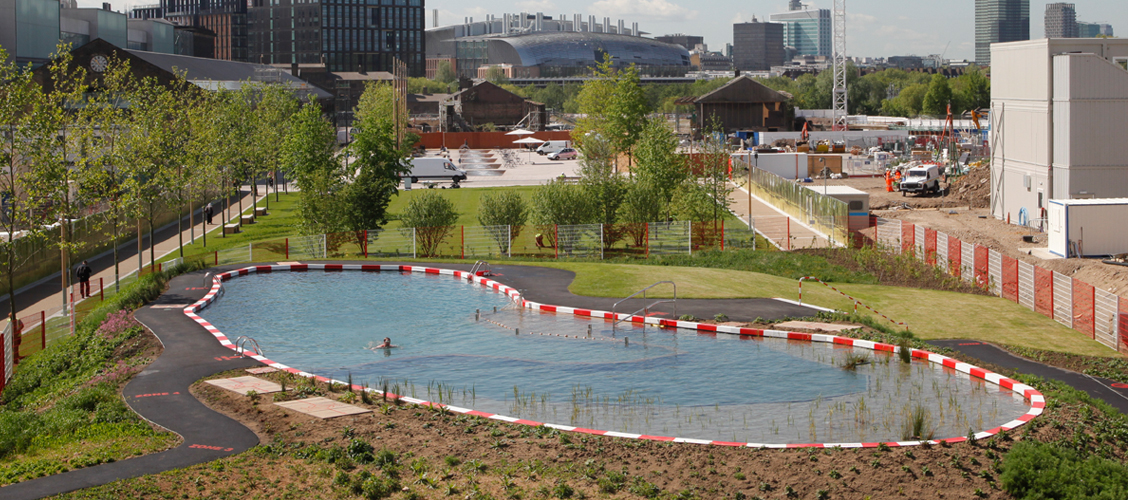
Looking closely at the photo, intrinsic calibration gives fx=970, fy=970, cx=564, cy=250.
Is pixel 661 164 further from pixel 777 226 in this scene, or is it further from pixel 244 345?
pixel 244 345

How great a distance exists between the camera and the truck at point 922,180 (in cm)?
6481

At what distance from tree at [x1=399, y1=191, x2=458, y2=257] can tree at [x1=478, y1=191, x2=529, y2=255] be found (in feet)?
5.39

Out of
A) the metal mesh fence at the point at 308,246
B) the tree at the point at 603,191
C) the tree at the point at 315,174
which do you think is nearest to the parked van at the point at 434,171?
the tree at the point at 315,174

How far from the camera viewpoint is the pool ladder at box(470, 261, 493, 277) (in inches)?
1393

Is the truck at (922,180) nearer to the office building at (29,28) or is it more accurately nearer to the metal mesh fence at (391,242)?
the metal mesh fence at (391,242)

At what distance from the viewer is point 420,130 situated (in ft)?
440

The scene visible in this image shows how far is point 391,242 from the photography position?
41.8 meters

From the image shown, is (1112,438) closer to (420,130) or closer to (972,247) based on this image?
(972,247)

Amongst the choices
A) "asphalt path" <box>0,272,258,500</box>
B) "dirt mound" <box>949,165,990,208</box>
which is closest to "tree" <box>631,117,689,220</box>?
"dirt mound" <box>949,165,990,208</box>

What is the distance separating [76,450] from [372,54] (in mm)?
182142

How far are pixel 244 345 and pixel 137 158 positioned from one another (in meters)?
13.9

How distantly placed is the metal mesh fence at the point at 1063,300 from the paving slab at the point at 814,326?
657 cm

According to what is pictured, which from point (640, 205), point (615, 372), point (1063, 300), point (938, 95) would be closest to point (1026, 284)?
point (1063, 300)

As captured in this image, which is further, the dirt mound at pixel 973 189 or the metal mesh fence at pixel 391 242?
the dirt mound at pixel 973 189
